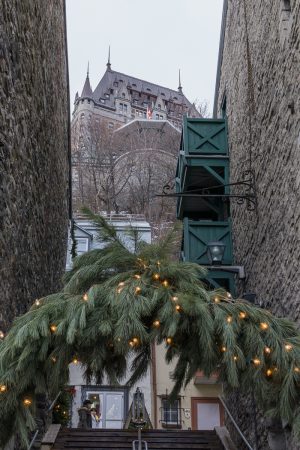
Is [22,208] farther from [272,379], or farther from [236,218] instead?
[236,218]

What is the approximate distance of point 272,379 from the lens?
446 cm

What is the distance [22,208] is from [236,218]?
16.1ft

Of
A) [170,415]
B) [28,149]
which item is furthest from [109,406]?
[28,149]

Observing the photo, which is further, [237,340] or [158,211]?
[158,211]

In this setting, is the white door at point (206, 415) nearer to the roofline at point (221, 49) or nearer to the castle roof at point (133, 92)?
the roofline at point (221, 49)

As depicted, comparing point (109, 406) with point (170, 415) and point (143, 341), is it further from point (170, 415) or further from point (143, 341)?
point (143, 341)

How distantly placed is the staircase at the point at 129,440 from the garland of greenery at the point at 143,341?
3.50m

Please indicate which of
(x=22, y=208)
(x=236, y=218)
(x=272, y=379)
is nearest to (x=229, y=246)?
(x=236, y=218)

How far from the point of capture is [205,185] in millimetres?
12211

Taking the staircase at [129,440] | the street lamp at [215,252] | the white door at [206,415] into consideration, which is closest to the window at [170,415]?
the white door at [206,415]

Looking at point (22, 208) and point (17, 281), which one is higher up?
point (22, 208)

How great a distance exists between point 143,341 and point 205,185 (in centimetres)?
809

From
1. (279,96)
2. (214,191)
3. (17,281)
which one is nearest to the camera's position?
(17,281)

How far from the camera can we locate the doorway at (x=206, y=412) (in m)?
14.7
